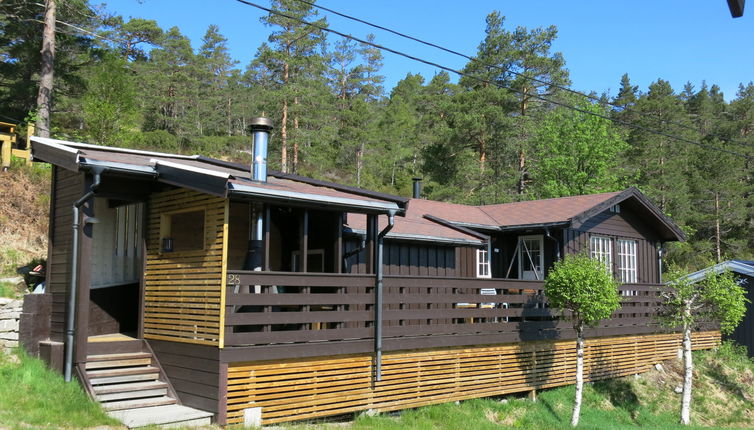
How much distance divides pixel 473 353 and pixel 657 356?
7.03 metres

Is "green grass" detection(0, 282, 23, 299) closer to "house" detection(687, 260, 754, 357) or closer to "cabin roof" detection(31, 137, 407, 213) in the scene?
"cabin roof" detection(31, 137, 407, 213)

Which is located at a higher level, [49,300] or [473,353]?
[49,300]

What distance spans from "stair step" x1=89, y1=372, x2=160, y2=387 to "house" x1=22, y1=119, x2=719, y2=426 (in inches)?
1.0

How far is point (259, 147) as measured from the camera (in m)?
10.0

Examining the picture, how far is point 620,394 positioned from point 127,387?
1039cm

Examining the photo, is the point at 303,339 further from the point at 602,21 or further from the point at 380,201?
the point at 602,21

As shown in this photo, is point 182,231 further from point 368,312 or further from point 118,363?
point 368,312

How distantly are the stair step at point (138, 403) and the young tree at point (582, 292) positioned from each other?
6899mm

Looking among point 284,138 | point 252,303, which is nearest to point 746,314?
point 252,303

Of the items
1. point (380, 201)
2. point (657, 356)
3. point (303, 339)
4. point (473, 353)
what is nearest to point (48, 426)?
point (303, 339)

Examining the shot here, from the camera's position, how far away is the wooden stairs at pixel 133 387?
27.1 ft

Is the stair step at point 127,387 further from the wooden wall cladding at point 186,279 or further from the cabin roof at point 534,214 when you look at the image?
the cabin roof at point 534,214

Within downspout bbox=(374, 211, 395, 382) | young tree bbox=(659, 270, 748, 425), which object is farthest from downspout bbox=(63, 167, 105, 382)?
young tree bbox=(659, 270, 748, 425)

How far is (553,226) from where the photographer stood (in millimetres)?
15562
